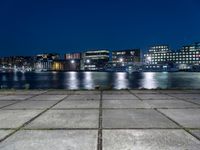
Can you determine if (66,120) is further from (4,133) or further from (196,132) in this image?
(196,132)

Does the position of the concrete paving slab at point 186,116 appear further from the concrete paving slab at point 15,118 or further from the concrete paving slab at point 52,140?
the concrete paving slab at point 15,118

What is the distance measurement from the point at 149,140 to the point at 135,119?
2.27 meters

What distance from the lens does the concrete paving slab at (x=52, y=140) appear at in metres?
5.00

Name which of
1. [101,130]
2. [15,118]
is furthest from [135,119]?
[15,118]

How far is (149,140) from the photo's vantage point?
544 centimetres

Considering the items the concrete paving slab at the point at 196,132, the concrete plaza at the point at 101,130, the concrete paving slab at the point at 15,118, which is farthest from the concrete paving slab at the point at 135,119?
the concrete paving slab at the point at 15,118

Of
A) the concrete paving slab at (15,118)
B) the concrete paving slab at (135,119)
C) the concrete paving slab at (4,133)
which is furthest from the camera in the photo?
the concrete paving slab at (15,118)

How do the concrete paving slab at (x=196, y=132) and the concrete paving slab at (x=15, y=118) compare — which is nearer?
→ the concrete paving slab at (x=196, y=132)

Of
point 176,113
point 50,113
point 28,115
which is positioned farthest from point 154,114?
point 28,115

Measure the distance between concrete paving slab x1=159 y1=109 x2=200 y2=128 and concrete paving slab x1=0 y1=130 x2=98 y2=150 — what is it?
9.06ft

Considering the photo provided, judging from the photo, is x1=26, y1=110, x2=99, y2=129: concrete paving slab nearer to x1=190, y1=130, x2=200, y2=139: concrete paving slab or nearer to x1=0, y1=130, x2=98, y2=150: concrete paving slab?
x1=0, y1=130, x2=98, y2=150: concrete paving slab

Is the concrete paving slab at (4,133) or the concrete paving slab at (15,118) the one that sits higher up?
the concrete paving slab at (4,133)

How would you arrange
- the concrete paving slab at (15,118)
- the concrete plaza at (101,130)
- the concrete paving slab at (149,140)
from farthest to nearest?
the concrete paving slab at (15,118), the concrete plaza at (101,130), the concrete paving slab at (149,140)

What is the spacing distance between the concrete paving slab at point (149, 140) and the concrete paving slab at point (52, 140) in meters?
0.38
